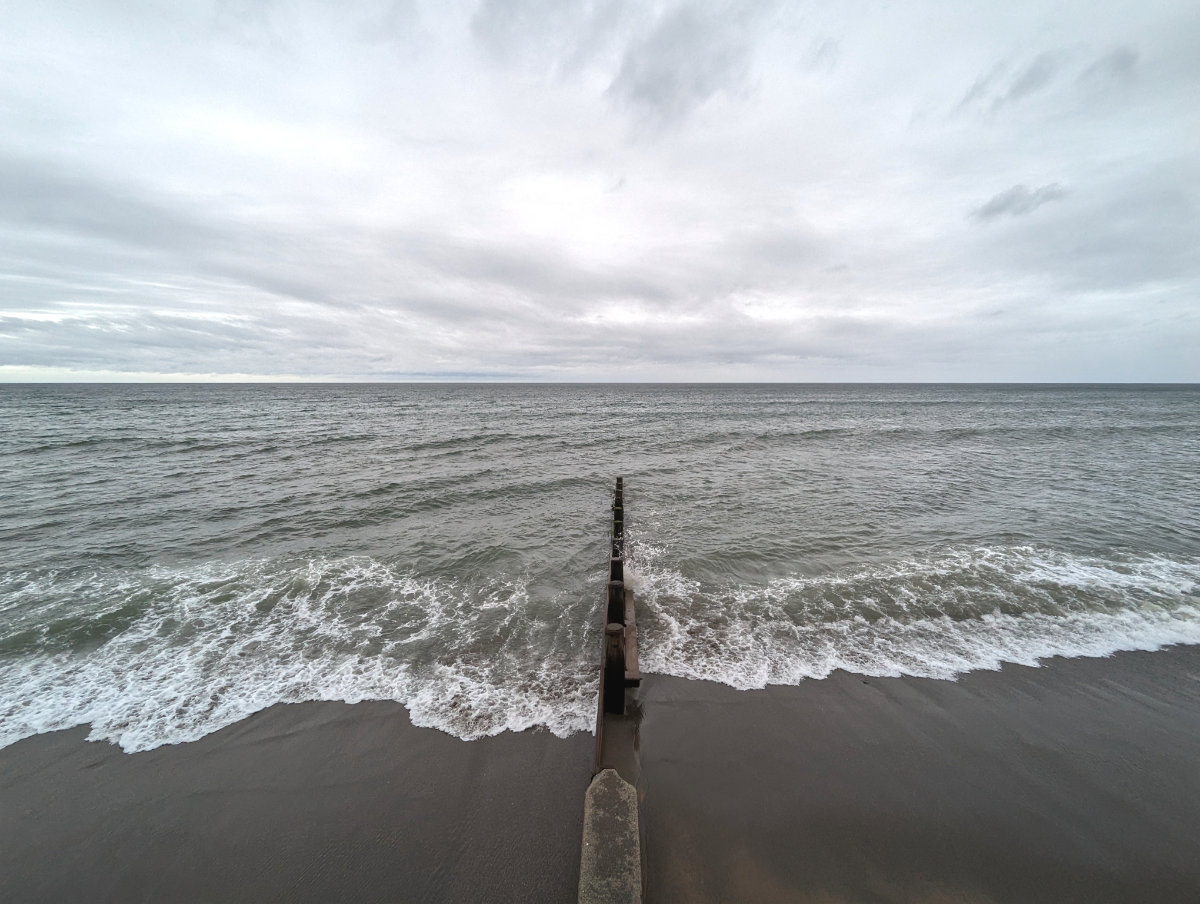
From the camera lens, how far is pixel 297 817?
5648 mm

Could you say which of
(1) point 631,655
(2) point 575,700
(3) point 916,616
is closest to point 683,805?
(1) point 631,655

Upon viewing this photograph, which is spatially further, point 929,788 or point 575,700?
point 575,700

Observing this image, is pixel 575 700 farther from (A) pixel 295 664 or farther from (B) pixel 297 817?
(A) pixel 295 664

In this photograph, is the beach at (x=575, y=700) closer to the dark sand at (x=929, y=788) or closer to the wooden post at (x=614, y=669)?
the dark sand at (x=929, y=788)

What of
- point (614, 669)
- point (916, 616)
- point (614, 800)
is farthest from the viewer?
point (916, 616)

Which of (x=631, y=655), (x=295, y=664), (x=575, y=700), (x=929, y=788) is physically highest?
(x=631, y=655)

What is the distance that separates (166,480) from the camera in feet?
69.7

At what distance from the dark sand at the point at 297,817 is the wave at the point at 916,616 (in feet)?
11.4

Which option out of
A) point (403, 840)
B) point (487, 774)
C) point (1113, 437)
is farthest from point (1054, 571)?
point (1113, 437)

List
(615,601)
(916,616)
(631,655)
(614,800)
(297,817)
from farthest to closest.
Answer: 1. (916,616)
2. (615,601)
3. (631,655)
4. (297,817)
5. (614,800)

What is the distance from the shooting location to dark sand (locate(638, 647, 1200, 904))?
4.86m

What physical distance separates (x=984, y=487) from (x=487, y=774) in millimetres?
25024

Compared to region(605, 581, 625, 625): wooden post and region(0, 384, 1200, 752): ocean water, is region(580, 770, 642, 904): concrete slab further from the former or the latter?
region(605, 581, 625, 625): wooden post

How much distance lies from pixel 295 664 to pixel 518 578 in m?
5.07
